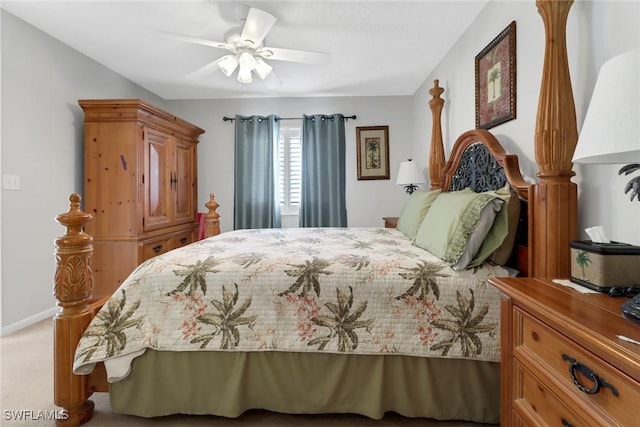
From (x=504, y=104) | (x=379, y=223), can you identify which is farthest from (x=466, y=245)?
(x=379, y=223)

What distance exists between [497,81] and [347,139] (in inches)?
93.1

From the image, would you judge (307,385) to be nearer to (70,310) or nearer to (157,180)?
(70,310)

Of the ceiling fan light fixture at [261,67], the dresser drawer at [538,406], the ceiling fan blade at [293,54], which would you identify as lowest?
the dresser drawer at [538,406]

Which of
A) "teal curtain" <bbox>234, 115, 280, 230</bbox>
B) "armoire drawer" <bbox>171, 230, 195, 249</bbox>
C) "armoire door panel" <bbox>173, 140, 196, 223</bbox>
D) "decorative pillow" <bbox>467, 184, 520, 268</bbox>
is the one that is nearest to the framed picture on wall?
"teal curtain" <bbox>234, 115, 280, 230</bbox>

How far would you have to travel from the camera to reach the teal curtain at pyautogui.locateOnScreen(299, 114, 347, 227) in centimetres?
425

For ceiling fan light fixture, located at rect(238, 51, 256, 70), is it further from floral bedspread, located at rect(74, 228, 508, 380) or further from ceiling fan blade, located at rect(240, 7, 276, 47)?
floral bedspread, located at rect(74, 228, 508, 380)

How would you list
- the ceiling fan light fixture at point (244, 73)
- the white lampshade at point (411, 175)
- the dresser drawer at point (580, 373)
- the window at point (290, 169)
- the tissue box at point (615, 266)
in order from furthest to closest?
the window at point (290, 169) → the white lampshade at point (411, 175) → the ceiling fan light fixture at point (244, 73) → the tissue box at point (615, 266) → the dresser drawer at point (580, 373)

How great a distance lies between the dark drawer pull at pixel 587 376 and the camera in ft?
2.25

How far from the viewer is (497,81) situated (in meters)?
2.12

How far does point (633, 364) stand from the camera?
0.58 meters

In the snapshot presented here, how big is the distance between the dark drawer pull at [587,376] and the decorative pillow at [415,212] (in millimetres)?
1484

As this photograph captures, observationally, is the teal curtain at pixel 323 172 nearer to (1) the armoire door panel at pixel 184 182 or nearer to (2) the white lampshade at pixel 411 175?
(2) the white lampshade at pixel 411 175

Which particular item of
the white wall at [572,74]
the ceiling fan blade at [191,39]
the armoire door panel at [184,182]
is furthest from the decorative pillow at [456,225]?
the armoire door panel at [184,182]

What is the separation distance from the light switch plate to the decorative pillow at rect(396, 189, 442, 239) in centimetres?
297
